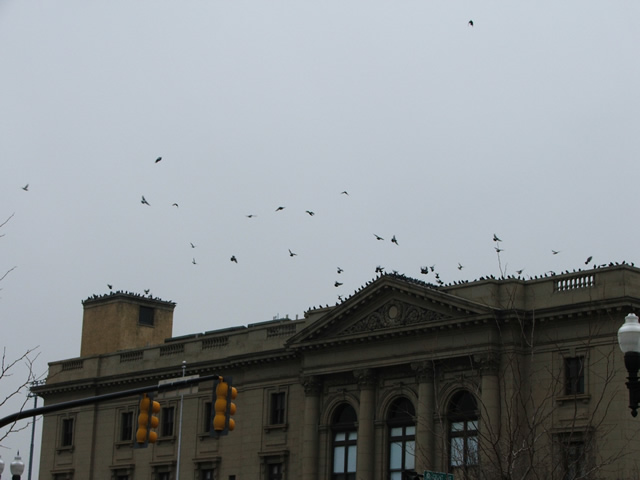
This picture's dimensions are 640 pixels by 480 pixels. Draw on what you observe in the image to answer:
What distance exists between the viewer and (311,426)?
204ft

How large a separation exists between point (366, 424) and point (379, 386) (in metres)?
1.89

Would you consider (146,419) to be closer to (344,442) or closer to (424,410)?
(424,410)

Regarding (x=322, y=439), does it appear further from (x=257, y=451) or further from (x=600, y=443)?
(x=600, y=443)

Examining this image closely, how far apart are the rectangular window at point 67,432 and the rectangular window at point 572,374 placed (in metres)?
35.7

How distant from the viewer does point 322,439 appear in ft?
204

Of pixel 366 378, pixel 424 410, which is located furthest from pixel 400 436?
pixel 366 378

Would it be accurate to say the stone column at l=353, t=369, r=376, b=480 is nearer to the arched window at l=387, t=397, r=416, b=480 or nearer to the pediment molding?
the arched window at l=387, t=397, r=416, b=480

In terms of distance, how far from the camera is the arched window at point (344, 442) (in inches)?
2397

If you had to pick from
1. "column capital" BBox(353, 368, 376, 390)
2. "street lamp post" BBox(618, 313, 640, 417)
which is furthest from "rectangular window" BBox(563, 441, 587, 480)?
"column capital" BBox(353, 368, 376, 390)

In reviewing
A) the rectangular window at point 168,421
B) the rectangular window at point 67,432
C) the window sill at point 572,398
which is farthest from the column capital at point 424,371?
the rectangular window at point 67,432

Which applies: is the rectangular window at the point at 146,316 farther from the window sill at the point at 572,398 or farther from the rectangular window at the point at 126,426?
the window sill at the point at 572,398

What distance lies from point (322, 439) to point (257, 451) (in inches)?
198

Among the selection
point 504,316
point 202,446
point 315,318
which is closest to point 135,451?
point 202,446

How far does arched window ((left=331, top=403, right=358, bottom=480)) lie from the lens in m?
60.9
